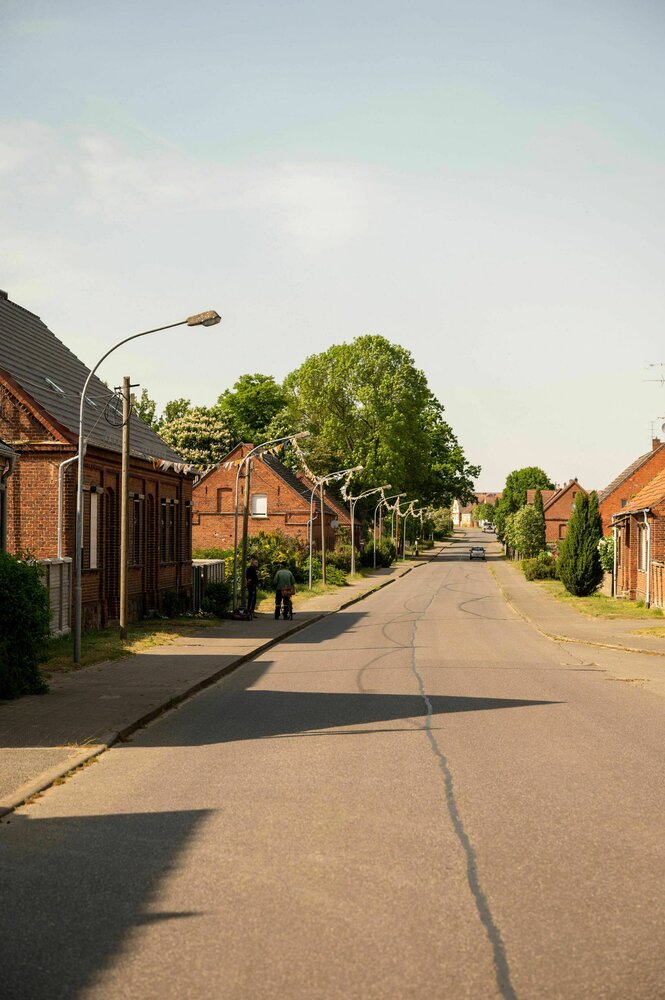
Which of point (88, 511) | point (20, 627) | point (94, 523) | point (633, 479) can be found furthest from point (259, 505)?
point (20, 627)

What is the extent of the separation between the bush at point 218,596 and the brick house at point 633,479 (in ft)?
116

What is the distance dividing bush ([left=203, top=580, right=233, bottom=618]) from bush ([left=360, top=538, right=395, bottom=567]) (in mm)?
40669

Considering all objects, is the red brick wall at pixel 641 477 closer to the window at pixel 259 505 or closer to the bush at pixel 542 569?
the bush at pixel 542 569

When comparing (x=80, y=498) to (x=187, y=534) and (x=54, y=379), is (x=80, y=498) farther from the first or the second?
(x=187, y=534)

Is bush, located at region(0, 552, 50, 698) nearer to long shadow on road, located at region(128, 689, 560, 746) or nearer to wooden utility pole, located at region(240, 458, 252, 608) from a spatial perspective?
long shadow on road, located at region(128, 689, 560, 746)

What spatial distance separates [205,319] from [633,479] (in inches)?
2045

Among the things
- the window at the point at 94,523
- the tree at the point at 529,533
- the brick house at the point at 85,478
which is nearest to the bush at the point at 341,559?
the tree at the point at 529,533

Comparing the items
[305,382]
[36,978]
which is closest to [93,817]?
[36,978]

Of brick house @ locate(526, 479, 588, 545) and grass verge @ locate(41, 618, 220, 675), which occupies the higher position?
brick house @ locate(526, 479, 588, 545)

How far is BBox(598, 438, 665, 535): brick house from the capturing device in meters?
65.8

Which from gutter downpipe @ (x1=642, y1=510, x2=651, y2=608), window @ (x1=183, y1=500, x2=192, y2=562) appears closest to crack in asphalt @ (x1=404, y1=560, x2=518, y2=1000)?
gutter downpipe @ (x1=642, y1=510, x2=651, y2=608)

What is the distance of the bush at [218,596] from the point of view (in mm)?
33344

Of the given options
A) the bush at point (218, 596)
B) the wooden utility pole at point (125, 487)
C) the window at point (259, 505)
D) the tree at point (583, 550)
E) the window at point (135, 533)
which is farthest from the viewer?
the window at point (259, 505)

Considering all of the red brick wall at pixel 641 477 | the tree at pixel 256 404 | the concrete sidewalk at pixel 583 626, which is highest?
the tree at pixel 256 404
